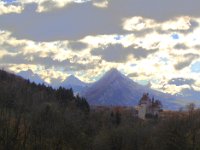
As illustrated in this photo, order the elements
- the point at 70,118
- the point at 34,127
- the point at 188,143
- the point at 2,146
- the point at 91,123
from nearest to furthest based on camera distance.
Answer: the point at 2,146
the point at 188,143
the point at 34,127
the point at 70,118
the point at 91,123

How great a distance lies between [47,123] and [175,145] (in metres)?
44.6

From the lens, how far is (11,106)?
633 feet

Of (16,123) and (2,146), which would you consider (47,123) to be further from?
(2,146)

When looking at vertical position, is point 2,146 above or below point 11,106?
below

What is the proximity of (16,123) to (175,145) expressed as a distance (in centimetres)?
4912

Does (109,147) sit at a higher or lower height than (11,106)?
lower

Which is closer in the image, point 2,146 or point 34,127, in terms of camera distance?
point 2,146

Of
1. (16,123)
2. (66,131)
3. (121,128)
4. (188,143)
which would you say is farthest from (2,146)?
(188,143)

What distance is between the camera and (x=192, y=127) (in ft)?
509

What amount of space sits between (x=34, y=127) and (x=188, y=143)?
161 ft

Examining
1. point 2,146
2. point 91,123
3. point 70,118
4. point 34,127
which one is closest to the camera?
point 2,146

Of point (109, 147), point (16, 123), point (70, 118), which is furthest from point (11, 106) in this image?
point (109, 147)

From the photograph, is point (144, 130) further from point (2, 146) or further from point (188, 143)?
point (2, 146)

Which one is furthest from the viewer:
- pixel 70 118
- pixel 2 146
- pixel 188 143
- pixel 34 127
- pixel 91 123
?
pixel 91 123
